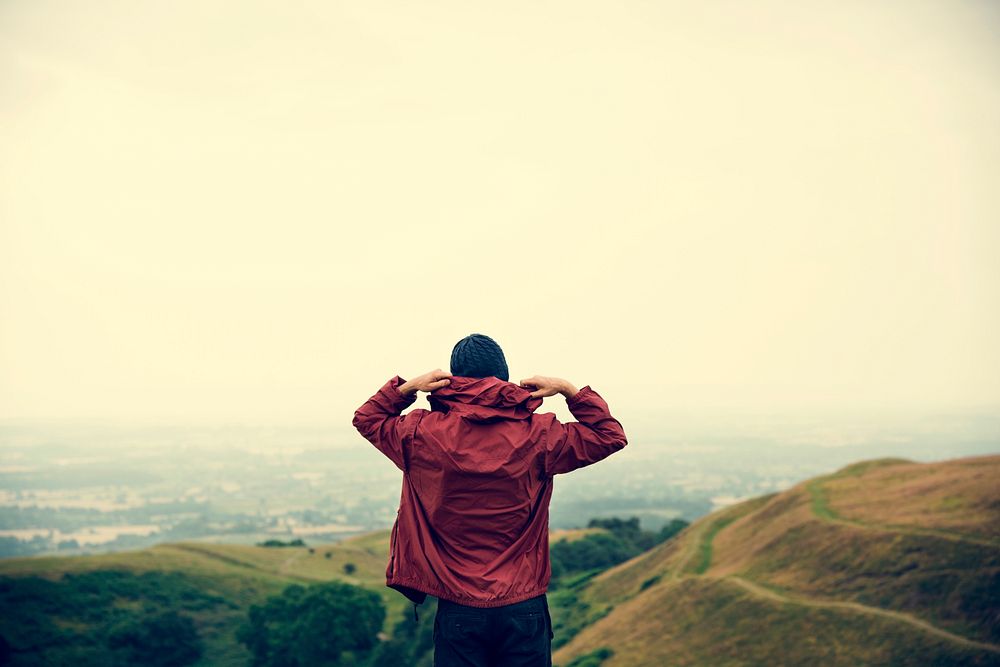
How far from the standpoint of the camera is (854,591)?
118 ft

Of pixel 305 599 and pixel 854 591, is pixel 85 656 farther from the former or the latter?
pixel 854 591

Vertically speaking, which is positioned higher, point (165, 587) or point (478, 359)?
point (478, 359)

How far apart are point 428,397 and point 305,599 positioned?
56513 mm

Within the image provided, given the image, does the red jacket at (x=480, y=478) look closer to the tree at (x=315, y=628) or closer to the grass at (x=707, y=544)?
the grass at (x=707, y=544)

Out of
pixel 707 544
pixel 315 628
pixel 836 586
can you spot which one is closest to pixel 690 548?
pixel 707 544

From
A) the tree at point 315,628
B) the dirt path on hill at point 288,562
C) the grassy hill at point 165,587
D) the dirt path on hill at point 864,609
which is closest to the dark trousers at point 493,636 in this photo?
the dirt path on hill at point 864,609

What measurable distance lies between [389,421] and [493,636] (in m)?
1.66

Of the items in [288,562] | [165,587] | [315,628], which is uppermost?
[165,587]

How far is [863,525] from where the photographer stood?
41375 millimetres

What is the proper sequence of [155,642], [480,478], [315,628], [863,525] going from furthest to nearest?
[155,642] → [315,628] → [863,525] → [480,478]

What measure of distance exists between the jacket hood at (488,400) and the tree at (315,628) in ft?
176

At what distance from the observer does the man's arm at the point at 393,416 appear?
5.73 metres

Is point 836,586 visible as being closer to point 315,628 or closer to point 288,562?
point 315,628

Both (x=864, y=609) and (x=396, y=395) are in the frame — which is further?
(x=864, y=609)
